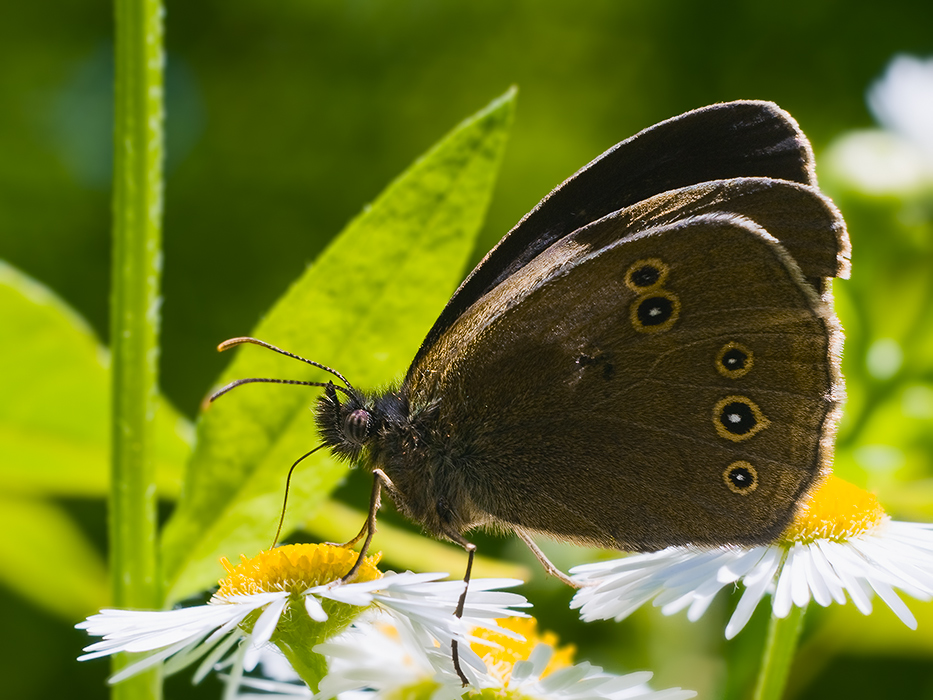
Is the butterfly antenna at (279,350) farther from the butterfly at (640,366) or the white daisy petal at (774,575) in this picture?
the white daisy petal at (774,575)

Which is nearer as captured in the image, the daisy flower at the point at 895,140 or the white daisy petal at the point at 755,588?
the white daisy petal at the point at 755,588

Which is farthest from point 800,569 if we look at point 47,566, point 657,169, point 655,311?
point 47,566

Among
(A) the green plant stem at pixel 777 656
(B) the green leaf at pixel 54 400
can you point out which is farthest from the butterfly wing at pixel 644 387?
(B) the green leaf at pixel 54 400

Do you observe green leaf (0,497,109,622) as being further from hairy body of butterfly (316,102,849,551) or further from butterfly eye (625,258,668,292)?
butterfly eye (625,258,668,292)

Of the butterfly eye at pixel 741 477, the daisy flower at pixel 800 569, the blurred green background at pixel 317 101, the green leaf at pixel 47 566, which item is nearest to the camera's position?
the daisy flower at pixel 800 569

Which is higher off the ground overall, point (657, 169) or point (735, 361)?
point (657, 169)

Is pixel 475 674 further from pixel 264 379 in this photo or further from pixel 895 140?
pixel 895 140

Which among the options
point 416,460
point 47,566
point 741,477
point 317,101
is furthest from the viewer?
point 317,101
